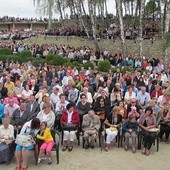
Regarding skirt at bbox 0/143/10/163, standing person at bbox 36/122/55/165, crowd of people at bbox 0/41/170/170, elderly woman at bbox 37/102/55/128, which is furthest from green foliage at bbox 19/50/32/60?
skirt at bbox 0/143/10/163

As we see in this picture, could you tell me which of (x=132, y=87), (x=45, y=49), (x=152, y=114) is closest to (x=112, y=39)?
→ (x=45, y=49)

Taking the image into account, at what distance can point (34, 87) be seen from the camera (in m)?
12.6

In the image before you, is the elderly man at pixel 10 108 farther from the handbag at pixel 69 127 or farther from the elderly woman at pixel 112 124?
the elderly woman at pixel 112 124

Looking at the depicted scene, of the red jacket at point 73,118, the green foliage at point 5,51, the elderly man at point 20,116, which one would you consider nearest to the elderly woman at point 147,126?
the red jacket at point 73,118

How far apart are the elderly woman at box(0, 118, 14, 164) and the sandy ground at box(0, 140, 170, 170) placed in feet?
0.64

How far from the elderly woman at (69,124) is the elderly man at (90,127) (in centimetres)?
23

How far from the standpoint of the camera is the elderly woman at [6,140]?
7875 millimetres

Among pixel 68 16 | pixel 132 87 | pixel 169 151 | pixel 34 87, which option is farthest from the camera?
pixel 68 16

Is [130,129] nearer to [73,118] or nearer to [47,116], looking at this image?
[73,118]

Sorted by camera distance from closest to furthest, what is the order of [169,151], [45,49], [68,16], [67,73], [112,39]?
[169,151] → [67,73] → [45,49] → [112,39] → [68,16]

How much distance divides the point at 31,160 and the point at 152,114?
10.7 feet

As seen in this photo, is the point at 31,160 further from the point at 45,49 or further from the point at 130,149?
the point at 45,49

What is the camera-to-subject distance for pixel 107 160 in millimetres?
8305

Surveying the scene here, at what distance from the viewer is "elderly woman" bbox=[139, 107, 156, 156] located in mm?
8711
